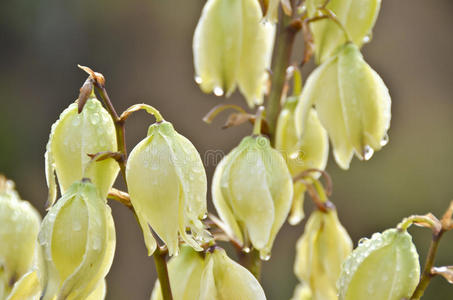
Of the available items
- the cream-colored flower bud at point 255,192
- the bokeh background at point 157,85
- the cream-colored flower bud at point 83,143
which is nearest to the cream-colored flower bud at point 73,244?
the cream-colored flower bud at point 83,143

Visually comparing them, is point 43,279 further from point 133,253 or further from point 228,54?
point 133,253

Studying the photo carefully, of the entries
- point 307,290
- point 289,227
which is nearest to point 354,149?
point 307,290

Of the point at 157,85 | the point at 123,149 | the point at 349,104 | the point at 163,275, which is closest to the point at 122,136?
the point at 123,149

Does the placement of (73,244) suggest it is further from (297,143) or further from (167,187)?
(297,143)

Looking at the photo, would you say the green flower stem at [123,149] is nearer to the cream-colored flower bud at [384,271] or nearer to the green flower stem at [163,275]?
the green flower stem at [163,275]

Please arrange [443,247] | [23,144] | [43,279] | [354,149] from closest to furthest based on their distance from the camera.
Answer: [43,279], [354,149], [443,247], [23,144]

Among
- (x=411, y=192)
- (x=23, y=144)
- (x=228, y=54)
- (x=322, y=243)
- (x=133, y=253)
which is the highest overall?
(x=228, y=54)
